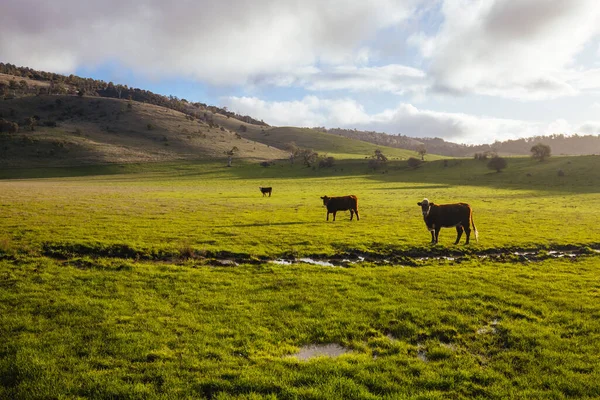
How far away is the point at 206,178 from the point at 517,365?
97.5 metres

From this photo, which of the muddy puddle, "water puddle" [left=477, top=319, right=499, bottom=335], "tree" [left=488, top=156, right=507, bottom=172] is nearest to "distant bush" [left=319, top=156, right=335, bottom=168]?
"tree" [left=488, top=156, right=507, bottom=172]

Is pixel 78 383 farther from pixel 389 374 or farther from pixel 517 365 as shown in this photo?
pixel 517 365

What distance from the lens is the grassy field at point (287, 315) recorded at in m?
7.37

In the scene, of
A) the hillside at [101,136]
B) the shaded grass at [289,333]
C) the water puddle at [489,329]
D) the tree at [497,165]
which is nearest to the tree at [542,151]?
the tree at [497,165]

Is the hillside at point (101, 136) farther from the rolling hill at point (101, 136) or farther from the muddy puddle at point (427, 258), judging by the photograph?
the muddy puddle at point (427, 258)

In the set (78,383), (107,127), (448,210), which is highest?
(107,127)

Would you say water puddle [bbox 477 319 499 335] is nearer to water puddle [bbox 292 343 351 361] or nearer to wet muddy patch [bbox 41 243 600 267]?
water puddle [bbox 292 343 351 361]

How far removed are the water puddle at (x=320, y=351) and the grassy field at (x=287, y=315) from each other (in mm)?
156

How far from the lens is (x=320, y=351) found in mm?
8875

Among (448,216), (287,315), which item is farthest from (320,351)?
(448,216)

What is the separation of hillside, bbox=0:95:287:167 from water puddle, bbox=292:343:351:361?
12862 centimetres

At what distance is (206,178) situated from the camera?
9944 centimetres

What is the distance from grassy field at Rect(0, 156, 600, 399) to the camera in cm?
737

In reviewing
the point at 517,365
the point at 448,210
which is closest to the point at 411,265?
the point at 448,210
